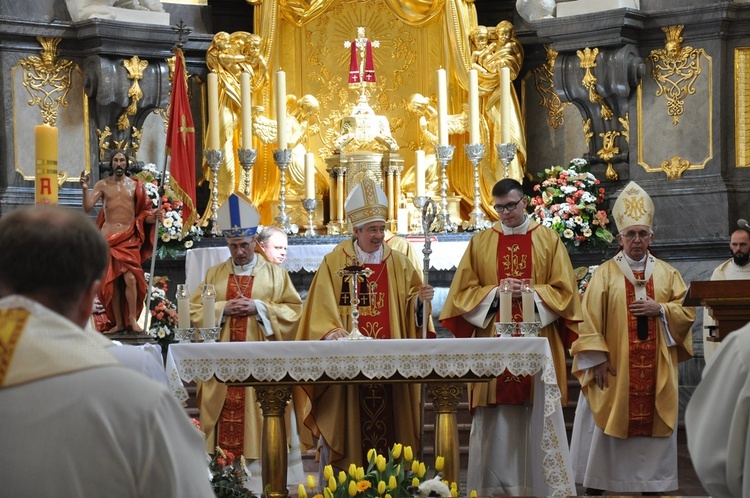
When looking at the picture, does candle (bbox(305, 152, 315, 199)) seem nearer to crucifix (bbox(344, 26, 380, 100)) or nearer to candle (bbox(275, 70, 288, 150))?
candle (bbox(275, 70, 288, 150))

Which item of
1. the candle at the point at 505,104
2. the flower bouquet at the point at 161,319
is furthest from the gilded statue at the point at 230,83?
the candle at the point at 505,104

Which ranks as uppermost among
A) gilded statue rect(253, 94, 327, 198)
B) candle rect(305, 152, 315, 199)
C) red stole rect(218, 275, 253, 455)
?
gilded statue rect(253, 94, 327, 198)

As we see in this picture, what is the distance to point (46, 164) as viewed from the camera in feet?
14.4

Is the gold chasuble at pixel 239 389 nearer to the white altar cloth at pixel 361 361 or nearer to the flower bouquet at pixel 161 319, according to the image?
the white altar cloth at pixel 361 361

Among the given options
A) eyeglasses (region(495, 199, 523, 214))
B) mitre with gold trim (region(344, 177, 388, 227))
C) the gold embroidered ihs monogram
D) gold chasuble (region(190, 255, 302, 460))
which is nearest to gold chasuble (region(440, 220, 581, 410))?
the gold embroidered ihs monogram

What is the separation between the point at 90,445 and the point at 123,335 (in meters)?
7.07

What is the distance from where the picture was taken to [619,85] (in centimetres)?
1088

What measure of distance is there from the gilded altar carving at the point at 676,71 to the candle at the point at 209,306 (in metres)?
5.45

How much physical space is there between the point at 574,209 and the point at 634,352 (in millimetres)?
2978

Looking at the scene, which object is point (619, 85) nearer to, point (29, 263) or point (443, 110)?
point (443, 110)

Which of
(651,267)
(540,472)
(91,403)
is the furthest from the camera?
(651,267)

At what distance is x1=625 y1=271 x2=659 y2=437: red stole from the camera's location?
25.4 ft

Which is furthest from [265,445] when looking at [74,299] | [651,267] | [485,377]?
[74,299]

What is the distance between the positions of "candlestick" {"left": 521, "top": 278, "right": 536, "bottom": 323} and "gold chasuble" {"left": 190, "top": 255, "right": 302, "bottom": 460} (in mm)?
1741
